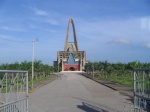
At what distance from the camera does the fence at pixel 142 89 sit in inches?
373

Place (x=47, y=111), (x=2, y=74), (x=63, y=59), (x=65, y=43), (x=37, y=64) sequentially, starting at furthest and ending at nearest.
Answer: (x=65, y=43), (x=63, y=59), (x=37, y=64), (x=47, y=111), (x=2, y=74)

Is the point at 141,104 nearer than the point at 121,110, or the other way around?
the point at 141,104

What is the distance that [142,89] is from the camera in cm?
1003

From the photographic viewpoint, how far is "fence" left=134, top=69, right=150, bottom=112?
373 inches

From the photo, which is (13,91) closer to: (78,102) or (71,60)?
(78,102)

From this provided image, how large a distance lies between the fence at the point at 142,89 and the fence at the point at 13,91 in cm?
377

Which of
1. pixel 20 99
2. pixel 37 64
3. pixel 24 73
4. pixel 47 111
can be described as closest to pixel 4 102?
pixel 20 99

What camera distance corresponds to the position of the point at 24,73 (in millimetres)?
10906

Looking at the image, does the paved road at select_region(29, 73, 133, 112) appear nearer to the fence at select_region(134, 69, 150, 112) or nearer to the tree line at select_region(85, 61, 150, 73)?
the fence at select_region(134, 69, 150, 112)

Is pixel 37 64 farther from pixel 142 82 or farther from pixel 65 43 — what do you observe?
pixel 65 43

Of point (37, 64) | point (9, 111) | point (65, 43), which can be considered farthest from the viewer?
point (65, 43)

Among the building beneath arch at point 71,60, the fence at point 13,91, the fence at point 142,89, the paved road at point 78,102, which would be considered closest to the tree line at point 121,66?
the paved road at point 78,102

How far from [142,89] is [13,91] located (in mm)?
4036

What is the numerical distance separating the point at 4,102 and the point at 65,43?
157m
